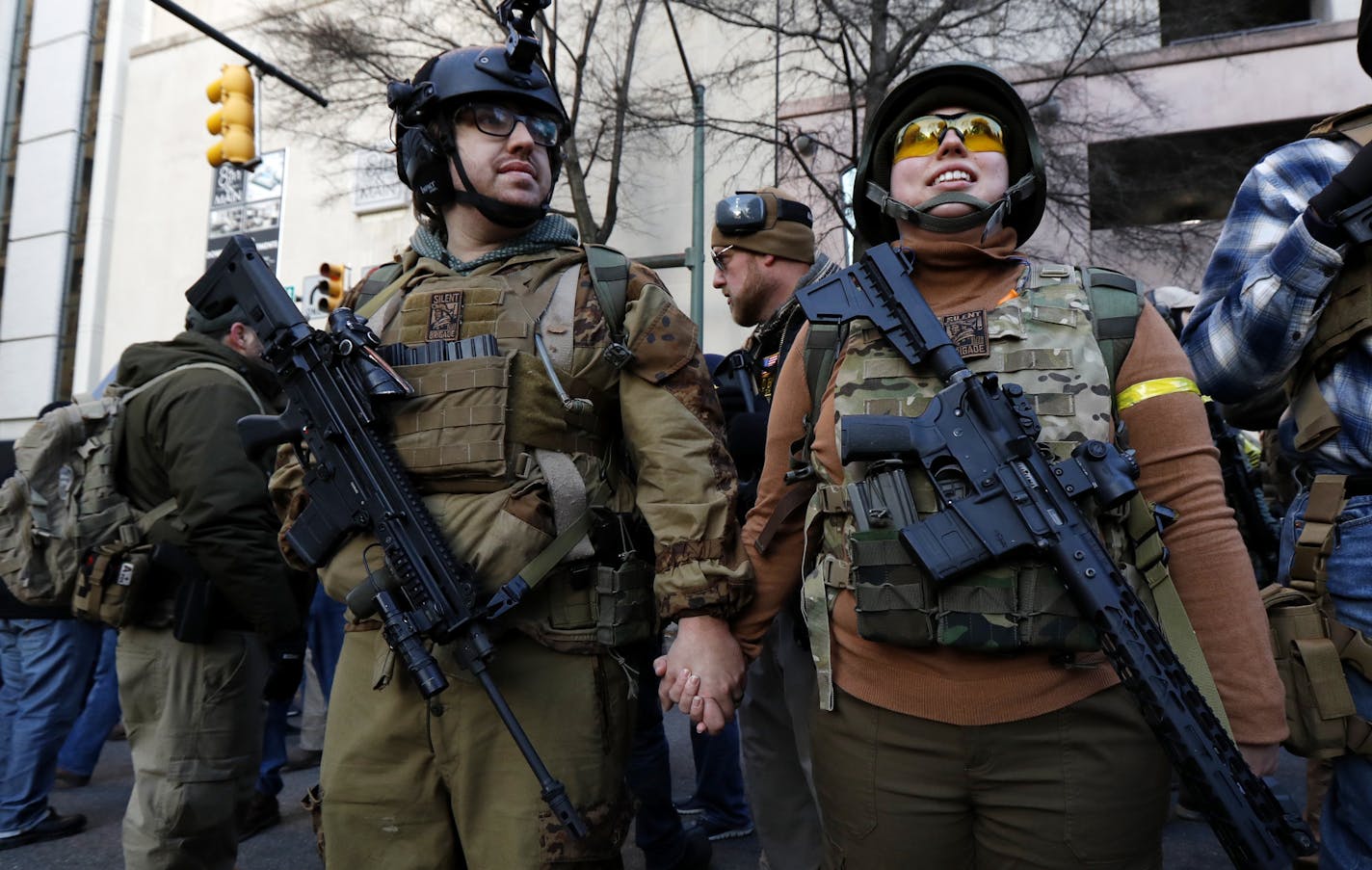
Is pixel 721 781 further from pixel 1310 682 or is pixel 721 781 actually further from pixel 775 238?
pixel 1310 682

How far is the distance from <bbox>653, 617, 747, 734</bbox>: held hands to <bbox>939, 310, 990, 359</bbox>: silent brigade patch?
27.5 inches

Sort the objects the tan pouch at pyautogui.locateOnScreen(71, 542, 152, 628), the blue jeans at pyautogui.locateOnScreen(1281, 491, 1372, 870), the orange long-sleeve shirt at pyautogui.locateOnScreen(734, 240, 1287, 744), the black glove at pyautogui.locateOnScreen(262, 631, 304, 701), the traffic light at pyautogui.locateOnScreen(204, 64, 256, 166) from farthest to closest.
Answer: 1. the traffic light at pyautogui.locateOnScreen(204, 64, 256, 166)
2. the black glove at pyautogui.locateOnScreen(262, 631, 304, 701)
3. the tan pouch at pyautogui.locateOnScreen(71, 542, 152, 628)
4. the blue jeans at pyautogui.locateOnScreen(1281, 491, 1372, 870)
5. the orange long-sleeve shirt at pyautogui.locateOnScreen(734, 240, 1287, 744)

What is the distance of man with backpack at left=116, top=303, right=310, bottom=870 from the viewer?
9.39ft

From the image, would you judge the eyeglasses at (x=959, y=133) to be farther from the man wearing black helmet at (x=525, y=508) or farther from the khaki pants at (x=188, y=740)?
the khaki pants at (x=188, y=740)

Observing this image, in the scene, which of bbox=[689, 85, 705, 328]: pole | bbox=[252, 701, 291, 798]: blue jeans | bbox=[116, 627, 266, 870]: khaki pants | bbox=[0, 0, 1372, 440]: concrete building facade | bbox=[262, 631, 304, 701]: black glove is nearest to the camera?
bbox=[116, 627, 266, 870]: khaki pants

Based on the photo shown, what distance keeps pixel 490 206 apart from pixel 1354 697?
2028 mm

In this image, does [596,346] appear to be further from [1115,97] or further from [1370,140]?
[1115,97]

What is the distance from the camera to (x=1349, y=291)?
73.2 inches

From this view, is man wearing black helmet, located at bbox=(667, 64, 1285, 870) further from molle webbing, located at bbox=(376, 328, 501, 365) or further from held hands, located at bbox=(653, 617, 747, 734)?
molle webbing, located at bbox=(376, 328, 501, 365)

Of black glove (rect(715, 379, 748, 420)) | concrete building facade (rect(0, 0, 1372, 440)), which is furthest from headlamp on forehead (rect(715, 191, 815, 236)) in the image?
concrete building facade (rect(0, 0, 1372, 440))

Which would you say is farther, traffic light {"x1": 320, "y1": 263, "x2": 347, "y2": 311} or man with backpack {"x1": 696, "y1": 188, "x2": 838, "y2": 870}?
traffic light {"x1": 320, "y1": 263, "x2": 347, "y2": 311}

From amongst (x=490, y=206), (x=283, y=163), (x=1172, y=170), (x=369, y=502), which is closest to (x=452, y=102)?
(x=490, y=206)

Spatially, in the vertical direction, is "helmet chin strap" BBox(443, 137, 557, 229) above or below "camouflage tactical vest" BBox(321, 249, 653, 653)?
above

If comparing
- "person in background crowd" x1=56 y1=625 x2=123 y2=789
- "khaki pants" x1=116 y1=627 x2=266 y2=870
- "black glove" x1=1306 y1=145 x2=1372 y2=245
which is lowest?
"person in background crowd" x1=56 y1=625 x2=123 y2=789
